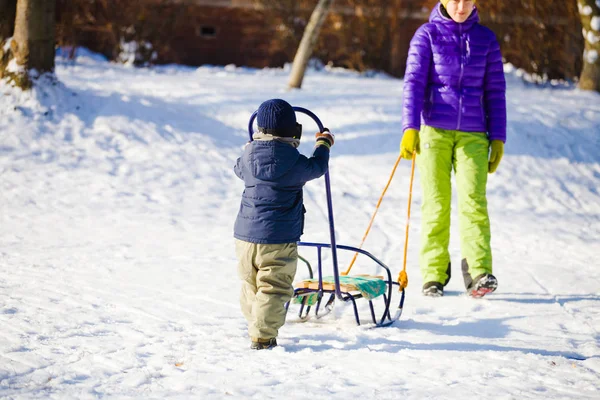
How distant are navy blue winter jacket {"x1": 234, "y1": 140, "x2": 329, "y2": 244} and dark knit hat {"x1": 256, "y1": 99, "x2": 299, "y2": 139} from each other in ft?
0.20

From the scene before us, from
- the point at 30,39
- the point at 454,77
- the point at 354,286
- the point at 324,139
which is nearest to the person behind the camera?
the point at 324,139

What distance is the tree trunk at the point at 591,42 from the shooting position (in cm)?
1219

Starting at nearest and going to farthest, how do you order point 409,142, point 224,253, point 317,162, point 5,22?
point 317,162
point 409,142
point 224,253
point 5,22

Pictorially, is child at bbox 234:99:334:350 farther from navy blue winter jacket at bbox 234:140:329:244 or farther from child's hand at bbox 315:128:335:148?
child's hand at bbox 315:128:335:148

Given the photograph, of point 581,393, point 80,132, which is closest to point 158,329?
point 581,393

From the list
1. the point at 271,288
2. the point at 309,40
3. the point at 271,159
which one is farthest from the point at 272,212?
the point at 309,40

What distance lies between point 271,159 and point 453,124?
186cm

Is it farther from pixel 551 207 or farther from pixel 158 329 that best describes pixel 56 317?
pixel 551 207

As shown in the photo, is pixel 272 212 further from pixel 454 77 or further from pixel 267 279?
pixel 454 77

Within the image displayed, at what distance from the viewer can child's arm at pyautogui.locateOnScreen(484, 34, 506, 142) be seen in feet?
17.3

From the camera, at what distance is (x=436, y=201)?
5238 millimetres

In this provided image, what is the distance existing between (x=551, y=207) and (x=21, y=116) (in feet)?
20.1

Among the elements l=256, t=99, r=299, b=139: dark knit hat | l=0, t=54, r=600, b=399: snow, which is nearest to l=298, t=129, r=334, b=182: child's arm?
l=256, t=99, r=299, b=139: dark knit hat

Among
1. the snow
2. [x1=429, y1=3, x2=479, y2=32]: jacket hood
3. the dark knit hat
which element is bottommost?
the snow
